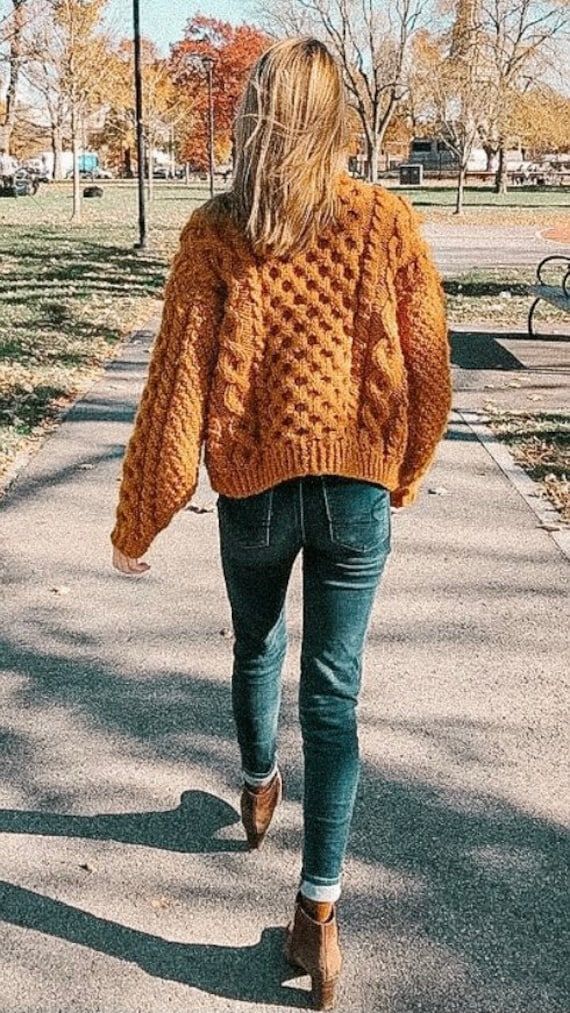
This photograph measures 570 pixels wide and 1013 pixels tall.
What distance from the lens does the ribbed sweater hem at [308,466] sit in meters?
2.30

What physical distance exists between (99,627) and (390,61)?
128ft

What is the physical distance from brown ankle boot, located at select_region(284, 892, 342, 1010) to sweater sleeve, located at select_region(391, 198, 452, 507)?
2.98ft

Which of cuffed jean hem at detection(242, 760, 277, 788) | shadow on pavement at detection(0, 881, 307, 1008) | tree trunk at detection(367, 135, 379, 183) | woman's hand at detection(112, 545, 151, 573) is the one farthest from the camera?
tree trunk at detection(367, 135, 379, 183)

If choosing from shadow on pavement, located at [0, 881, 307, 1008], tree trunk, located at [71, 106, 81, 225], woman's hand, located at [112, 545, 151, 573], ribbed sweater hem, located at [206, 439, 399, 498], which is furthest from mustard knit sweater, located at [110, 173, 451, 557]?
tree trunk, located at [71, 106, 81, 225]

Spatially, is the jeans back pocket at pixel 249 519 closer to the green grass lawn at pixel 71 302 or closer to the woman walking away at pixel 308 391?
the woman walking away at pixel 308 391

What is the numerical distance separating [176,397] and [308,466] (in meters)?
0.30

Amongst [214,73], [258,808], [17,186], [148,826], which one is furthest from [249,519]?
[214,73]

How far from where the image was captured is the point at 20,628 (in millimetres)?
4332

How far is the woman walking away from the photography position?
2219 millimetres

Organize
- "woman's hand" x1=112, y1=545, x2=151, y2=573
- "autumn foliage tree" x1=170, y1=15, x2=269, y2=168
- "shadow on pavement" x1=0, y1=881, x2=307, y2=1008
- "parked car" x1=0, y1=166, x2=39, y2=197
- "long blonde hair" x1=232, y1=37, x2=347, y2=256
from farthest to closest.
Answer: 1. "autumn foliage tree" x1=170, y1=15, x2=269, y2=168
2. "parked car" x1=0, y1=166, x2=39, y2=197
3. "woman's hand" x1=112, y1=545, x2=151, y2=573
4. "shadow on pavement" x1=0, y1=881, x2=307, y2=1008
5. "long blonde hair" x1=232, y1=37, x2=347, y2=256

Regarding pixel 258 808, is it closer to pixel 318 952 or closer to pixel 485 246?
pixel 318 952

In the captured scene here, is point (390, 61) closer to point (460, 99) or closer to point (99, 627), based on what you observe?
point (460, 99)

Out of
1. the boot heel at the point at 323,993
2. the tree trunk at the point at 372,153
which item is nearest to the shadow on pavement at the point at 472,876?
the boot heel at the point at 323,993

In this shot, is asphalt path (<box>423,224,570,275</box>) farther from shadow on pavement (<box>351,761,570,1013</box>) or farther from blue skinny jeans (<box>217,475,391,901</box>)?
blue skinny jeans (<box>217,475,391,901</box>)
